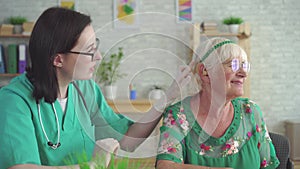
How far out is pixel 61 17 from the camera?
67.5 inches

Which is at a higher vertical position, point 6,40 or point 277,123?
point 6,40

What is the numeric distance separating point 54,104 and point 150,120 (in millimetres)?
387

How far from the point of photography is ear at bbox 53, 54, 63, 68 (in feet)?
5.75

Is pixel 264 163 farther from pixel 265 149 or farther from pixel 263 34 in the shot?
pixel 263 34

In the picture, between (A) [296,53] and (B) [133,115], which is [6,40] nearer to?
(A) [296,53]

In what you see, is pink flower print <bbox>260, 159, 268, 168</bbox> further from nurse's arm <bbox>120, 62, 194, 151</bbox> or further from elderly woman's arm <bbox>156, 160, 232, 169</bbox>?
nurse's arm <bbox>120, 62, 194, 151</bbox>

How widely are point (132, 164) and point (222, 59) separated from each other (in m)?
0.87

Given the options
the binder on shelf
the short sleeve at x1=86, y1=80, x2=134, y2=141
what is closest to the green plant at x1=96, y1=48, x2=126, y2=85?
the binder on shelf

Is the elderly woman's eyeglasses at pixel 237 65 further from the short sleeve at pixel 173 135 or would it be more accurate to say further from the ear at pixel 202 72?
the short sleeve at pixel 173 135

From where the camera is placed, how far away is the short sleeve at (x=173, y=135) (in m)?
1.88

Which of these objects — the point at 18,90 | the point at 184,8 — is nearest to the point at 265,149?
the point at 18,90

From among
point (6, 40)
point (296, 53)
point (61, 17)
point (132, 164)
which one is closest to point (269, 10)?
point (296, 53)

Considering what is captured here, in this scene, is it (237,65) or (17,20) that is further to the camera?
(17,20)

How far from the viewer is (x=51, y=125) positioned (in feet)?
5.90
